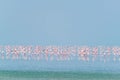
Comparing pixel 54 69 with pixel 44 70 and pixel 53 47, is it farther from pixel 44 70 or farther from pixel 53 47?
pixel 53 47

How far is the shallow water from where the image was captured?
66.6 meters

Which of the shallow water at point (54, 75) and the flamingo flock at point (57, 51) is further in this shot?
the flamingo flock at point (57, 51)

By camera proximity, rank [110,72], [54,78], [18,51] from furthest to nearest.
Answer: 1. [18,51]
2. [110,72]
3. [54,78]

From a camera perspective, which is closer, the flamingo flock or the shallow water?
the shallow water

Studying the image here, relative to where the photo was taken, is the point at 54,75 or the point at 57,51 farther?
the point at 57,51

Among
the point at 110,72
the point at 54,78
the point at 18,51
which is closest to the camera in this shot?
the point at 54,78

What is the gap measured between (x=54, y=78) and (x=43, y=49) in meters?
59.4

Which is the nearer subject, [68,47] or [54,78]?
[54,78]

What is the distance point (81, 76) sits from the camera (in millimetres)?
68312

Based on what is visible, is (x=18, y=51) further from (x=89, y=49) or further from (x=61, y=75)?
(x=61, y=75)

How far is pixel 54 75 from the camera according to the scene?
224ft

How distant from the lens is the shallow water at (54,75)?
6656 centimetres

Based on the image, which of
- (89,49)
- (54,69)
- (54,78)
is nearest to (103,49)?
(89,49)

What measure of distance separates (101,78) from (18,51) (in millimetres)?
55306
